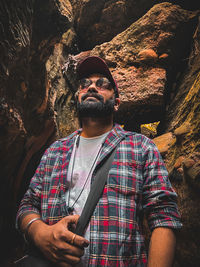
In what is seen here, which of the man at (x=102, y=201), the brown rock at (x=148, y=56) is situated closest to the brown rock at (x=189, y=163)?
the man at (x=102, y=201)

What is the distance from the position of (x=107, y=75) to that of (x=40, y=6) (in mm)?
2807

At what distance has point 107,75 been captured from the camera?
213 centimetres

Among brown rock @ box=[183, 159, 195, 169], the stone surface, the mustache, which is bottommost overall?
brown rock @ box=[183, 159, 195, 169]

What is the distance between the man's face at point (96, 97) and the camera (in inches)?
73.4

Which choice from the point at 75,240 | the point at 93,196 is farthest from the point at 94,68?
the point at 75,240

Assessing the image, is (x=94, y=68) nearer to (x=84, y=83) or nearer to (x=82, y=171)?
(x=84, y=83)

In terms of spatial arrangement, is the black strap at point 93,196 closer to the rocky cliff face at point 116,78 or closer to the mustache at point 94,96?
the mustache at point 94,96

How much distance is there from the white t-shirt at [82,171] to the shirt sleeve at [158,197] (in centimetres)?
50

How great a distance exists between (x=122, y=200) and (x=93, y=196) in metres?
0.24

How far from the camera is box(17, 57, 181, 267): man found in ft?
3.79

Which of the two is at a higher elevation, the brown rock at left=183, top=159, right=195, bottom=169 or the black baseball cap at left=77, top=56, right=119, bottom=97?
the black baseball cap at left=77, top=56, right=119, bottom=97

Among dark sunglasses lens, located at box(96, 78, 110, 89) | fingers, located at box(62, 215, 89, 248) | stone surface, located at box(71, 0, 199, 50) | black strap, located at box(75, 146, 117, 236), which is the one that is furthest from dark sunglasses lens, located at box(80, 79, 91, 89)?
stone surface, located at box(71, 0, 199, 50)

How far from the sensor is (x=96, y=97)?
1.95 m

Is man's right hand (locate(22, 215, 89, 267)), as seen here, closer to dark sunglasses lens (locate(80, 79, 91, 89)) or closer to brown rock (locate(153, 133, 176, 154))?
dark sunglasses lens (locate(80, 79, 91, 89))
